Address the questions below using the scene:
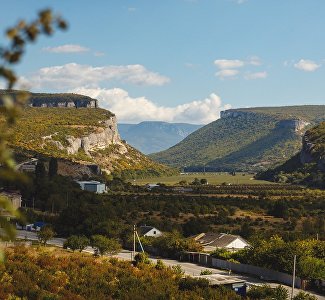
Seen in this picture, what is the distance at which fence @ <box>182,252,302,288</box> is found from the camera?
148 feet

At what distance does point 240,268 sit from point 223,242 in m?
11.2

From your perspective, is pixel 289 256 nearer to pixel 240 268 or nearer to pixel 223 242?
pixel 240 268

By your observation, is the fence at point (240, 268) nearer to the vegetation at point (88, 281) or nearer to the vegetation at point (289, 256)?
the vegetation at point (289, 256)

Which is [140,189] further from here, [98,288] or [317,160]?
[98,288]

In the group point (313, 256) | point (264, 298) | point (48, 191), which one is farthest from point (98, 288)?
point (48, 191)

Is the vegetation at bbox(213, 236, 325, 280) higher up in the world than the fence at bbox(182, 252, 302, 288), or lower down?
higher up

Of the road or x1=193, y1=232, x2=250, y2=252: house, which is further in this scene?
x1=193, y1=232, x2=250, y2=252: house

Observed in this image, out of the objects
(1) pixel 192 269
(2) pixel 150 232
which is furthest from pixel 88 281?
(2) pixel 150 232

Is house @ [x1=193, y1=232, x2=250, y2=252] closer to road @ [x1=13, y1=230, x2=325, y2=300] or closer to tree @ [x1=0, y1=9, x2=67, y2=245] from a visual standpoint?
road @ [x1=13, y1=230, x2=325, y2=300]

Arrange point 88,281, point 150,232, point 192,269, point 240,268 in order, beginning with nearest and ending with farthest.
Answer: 1. point 88,281
2. point 240,268
3. point 192,269
4. point 150,232

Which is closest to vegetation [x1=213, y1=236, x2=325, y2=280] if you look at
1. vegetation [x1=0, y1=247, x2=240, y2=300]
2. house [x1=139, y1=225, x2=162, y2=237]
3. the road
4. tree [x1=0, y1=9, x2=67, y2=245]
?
the road

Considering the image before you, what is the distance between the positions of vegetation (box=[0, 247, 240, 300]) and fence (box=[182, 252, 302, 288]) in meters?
8.54

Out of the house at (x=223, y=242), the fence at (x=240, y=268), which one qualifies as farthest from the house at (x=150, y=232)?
the fence at (x=240, y=268)

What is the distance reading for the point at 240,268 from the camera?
50.5 meters
